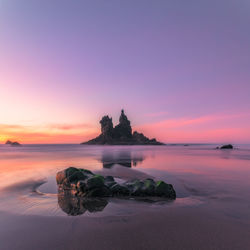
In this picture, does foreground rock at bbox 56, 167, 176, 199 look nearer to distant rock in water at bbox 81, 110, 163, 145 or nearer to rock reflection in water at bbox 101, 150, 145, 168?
rock reflection in water at bbox 101, 150, 145, 168

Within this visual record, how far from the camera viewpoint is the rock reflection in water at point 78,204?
545cm

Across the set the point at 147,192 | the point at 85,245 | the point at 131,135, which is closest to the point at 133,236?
the point at 85,245

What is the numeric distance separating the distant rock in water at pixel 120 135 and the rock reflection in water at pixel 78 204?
→ 15727 cm

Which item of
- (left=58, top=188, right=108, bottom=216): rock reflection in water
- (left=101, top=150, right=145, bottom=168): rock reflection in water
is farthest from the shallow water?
(left=101, top=150, right=145, bottom=168): rock reflection in water

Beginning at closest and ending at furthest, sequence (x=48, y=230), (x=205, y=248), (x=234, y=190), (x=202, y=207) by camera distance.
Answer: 1. (x=205, y=248)
2. (x=48, y=230)
3. (x=202, y=207)
4. (x=234, y=190)

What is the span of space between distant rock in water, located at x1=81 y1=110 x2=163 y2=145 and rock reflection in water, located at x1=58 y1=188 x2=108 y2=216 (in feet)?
516

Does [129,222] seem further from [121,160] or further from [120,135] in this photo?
[120,135]

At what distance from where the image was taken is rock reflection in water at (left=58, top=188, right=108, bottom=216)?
17.9 feet

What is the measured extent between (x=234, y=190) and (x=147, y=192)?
4687 millimetres

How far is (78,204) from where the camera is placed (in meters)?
6.06

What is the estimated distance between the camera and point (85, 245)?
348 cm

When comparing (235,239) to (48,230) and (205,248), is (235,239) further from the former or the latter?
(48,230)

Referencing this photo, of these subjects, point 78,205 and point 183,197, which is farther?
point 183,197

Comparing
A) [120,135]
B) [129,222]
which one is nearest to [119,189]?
[129,222]
